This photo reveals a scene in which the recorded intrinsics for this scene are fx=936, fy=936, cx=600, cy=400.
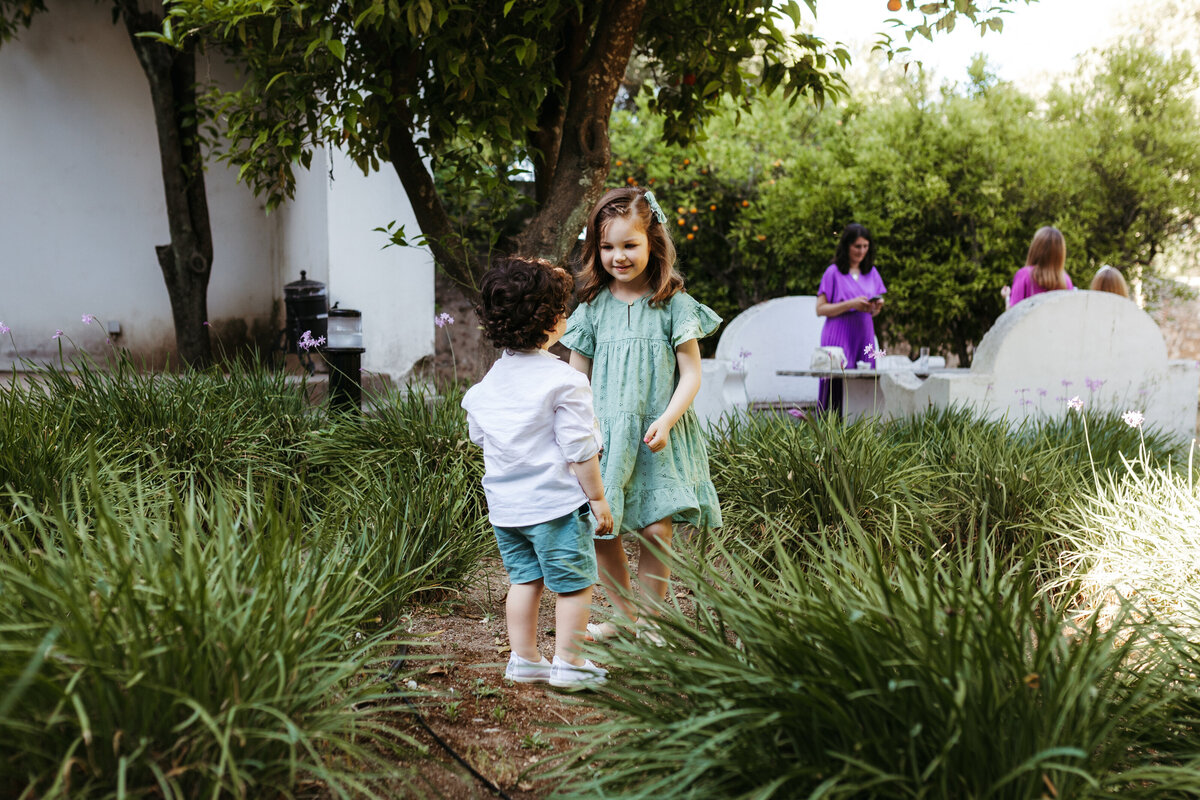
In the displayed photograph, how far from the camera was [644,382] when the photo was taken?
3.12 m

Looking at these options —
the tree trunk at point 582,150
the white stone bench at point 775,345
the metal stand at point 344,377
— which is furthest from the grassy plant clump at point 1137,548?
the white stone bench at point 775,345

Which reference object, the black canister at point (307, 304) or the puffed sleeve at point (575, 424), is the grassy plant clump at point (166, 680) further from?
the black canister at point (307, 304)

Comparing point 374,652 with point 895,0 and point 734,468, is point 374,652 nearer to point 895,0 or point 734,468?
point 734,468

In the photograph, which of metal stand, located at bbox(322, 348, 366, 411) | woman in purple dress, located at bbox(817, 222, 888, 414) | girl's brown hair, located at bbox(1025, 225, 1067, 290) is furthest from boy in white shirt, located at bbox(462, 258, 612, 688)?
girl's brown hair, located at bbox(1025, 225, 1067, 290)

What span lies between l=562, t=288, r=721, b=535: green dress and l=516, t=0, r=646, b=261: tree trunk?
4.86ft

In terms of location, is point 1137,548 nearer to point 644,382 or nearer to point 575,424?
point 644,382

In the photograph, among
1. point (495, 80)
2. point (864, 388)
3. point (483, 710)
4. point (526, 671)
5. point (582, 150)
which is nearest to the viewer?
point (483, 710)

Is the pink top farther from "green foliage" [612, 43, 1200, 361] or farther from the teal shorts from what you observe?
the teal shorts

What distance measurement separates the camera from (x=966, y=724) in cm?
161

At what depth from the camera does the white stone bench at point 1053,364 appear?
6.13 m

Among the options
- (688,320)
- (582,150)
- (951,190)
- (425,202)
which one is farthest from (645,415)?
(951,190)

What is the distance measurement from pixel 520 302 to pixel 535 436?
399 mm

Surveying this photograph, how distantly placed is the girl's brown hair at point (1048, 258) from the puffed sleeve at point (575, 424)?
201 inches

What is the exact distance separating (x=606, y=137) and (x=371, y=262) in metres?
3.48
